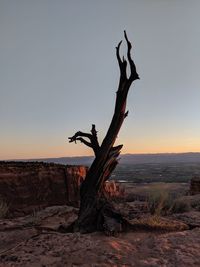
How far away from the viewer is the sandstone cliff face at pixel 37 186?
18719mm

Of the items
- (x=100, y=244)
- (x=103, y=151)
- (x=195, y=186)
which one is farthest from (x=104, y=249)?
(x=195, y=186)

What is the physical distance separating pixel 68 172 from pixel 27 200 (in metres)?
3.85

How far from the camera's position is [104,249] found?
6.72 m

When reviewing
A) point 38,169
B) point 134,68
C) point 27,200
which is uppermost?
point 134,68

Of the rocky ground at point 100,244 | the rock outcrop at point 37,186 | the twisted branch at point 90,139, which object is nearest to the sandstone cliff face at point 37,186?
the rock outcrop at point 37,186

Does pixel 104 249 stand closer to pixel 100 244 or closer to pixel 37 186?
pixel 100 244

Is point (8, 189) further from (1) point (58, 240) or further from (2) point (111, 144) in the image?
(1) point (58, 240)

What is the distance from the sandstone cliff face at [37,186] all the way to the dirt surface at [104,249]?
10.1 meters

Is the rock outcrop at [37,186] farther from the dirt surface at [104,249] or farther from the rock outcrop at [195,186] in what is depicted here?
the dirt surface at [104,249]

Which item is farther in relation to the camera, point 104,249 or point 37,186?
point 37,186

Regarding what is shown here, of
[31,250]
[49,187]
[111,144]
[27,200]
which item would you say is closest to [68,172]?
[49,187]

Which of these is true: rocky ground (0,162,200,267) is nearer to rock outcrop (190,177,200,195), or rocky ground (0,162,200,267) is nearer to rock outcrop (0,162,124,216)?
rock outcrop (0,162,124,216)

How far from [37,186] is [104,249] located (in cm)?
1382

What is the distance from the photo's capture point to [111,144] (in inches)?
397
